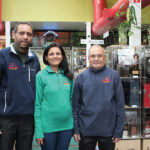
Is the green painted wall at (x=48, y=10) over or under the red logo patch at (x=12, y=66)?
over

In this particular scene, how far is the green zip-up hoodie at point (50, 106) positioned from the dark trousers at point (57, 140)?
1.6 inches

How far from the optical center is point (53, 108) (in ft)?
5.45

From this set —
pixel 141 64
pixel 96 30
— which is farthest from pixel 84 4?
pixel 141 64

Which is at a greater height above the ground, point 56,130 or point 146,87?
point 146,87

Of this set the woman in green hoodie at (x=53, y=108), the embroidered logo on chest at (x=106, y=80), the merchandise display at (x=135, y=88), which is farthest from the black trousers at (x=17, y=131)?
the merchandise display at (x=135, y=88)

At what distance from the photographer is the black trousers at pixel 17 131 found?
5.70 feet

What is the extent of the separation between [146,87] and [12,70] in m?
1.78

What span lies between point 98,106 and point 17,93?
0.71 m

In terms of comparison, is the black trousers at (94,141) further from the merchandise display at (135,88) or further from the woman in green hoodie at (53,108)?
the merchandise display at (135,88)

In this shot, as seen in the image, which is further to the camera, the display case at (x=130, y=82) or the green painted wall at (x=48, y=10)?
the green painted wall at (x=48, y=10)

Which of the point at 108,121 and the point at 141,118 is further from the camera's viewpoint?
the point at 141,118

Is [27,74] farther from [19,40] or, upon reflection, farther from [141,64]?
[141,64]

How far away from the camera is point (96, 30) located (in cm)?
589

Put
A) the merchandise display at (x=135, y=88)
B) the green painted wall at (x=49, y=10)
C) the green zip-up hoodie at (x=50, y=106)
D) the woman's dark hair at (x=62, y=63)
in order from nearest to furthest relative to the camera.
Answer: the green zip-up hoodie at (x=50, y=106) < the woman's dark hair at (x=62, y=63) < the merchandise display at (x=135, y=88) < the green painted wall at (x=49, y=10)
